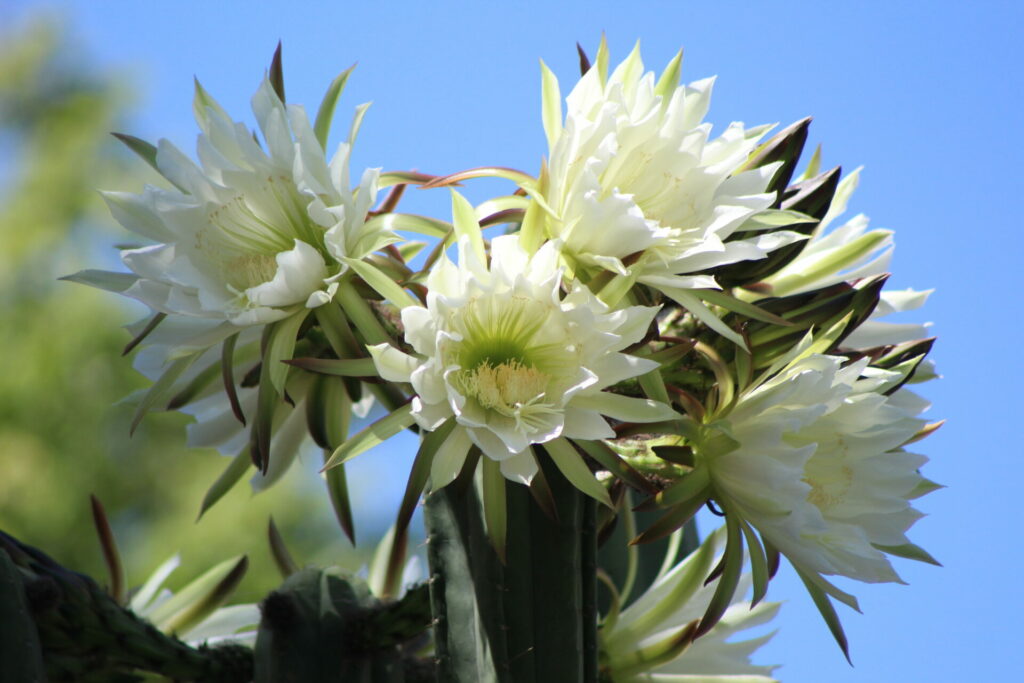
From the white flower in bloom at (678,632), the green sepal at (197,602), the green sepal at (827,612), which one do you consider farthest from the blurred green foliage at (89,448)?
the green sepal at (827,612)

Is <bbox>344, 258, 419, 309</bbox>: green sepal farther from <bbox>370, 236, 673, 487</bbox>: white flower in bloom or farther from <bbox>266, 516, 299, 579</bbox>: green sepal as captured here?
<bbox>266, 516, 299, 579</bbox>: green sepal

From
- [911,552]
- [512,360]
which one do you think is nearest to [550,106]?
[512,360]

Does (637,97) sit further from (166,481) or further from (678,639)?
(166,481)

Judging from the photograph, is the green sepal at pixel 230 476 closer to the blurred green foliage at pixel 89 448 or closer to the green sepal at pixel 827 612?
the green sepal at pixel 827 612

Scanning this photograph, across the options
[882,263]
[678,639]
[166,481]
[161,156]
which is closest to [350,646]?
[678,639]

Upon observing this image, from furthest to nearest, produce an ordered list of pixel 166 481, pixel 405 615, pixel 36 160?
pixel 36 160 → pixel 166 481 → pixel 405 615
